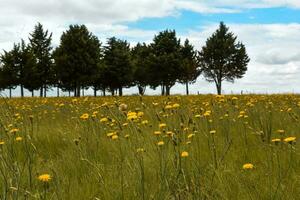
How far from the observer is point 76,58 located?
46938 millimetres

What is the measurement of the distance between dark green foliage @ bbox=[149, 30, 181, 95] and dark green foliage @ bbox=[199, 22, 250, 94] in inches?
214

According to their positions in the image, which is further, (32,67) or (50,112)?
(32,67)

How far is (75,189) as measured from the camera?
3.20 meters

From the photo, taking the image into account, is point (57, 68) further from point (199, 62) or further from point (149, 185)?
point (149, 185)

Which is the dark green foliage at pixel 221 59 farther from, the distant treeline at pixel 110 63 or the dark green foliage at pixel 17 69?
the dark green foliage at pixel 17 69

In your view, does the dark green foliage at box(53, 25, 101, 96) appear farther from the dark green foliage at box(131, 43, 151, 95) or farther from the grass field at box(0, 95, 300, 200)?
the grass field at box(0, 95, 300, 200)

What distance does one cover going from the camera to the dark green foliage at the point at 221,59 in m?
60.5

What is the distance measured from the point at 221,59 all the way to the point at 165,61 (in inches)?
440

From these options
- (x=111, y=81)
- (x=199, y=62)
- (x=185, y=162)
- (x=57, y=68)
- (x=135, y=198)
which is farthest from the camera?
(x=199, y=62)

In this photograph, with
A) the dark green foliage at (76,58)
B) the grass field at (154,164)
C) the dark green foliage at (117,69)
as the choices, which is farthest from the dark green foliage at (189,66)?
the grass field at (154,164)

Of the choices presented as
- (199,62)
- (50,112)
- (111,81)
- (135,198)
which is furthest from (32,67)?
(135,198)

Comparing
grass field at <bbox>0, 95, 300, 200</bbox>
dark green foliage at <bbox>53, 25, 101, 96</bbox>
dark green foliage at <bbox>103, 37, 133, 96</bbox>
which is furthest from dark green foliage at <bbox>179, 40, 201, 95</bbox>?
grass field at <bbox>0, 95, 300, 200</bbox>

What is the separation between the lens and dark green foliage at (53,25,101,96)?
46.3 m

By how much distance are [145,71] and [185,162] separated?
174 ft
